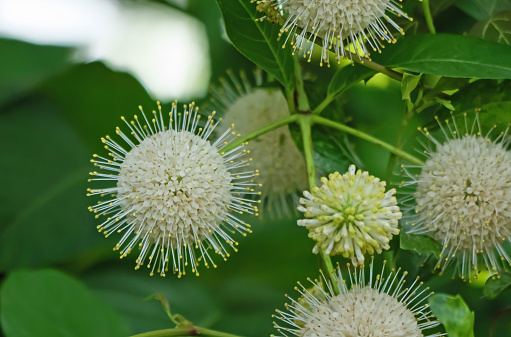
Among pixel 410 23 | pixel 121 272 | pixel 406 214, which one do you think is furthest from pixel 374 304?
pixel 121 272

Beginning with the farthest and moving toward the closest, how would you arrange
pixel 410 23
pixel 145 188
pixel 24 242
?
pixel 24 242 → pixel 410 23 → pixel 145 188

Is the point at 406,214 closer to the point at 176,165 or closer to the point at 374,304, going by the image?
the point at 374,304

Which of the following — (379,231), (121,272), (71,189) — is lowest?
(121,272)

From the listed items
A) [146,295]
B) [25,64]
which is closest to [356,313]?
[146,295]

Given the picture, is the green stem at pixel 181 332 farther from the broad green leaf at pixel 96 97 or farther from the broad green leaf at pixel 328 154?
the broad green leaf at pixel 96 97

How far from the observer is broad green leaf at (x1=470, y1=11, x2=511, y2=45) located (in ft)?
3.26

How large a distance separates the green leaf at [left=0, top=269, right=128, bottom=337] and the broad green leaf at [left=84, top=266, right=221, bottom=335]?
29 cm

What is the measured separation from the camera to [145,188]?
94cm

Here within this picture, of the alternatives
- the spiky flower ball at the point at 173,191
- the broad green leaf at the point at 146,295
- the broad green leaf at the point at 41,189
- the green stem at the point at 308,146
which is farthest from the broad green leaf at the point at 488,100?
the broad green leaf at the point at 41,189

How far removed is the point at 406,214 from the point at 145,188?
0.40 m

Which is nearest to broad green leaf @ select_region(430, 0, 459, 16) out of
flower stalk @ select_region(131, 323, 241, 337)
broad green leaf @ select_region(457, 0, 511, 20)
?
broad green leaf @ select_region(457, 0, 511, 20)

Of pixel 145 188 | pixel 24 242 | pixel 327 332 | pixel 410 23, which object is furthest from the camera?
pixel 24 242

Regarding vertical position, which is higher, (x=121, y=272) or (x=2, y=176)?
A: (x=2, y=176)

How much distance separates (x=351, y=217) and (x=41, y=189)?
0.97 m
